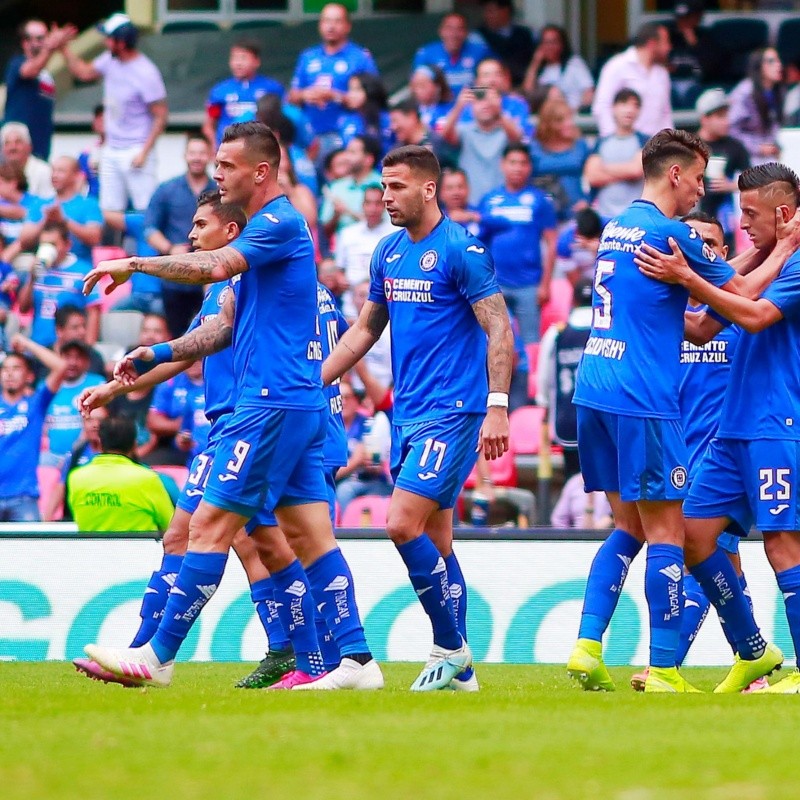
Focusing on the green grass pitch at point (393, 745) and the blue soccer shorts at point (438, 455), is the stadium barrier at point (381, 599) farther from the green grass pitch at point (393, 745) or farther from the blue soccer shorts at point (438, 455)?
the green grass pitch at point (393, 745)

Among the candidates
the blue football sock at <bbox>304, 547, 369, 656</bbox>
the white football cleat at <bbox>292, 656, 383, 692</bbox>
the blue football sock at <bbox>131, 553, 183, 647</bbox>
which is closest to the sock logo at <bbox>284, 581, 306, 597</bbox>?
the blue football sock at <bbox>304, 547, 369, 656</bbox>

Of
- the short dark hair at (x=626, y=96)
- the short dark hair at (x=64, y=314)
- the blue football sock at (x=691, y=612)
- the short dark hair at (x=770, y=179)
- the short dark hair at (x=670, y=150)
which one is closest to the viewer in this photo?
the short dark hair at (x=670, y=150)

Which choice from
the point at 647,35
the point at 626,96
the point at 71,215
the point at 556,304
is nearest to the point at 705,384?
the point at 556,304

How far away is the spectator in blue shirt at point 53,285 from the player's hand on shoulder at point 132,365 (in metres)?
8.10

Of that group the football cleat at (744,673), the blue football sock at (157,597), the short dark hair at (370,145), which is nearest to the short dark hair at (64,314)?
the short dark hair at (370,145)

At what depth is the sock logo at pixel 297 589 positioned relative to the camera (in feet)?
26.5

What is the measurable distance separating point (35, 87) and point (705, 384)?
447 inches

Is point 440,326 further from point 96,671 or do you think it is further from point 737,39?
point 737,39

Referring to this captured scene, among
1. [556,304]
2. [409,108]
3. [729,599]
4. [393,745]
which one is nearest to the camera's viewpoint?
[393,745]

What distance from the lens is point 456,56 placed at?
58.3 ft

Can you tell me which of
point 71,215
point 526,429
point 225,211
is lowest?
point 526,429

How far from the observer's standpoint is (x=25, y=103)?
1812 centimetres

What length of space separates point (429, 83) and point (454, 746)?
12039mm

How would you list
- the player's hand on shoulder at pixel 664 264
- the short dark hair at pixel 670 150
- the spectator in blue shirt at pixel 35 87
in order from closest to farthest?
the player's hand on shoulder at pixel 664 264
the short dark hair at pixel 670 150
the spectator in blue shirt at pixel 35 87
